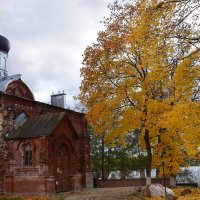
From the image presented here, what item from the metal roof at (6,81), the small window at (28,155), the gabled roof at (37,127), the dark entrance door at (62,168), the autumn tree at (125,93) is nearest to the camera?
the autumn tree at (125,93)

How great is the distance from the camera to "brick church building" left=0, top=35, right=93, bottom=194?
20.6m

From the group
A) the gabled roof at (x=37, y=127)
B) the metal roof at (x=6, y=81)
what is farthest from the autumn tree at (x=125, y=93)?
the metal roof at (x=6, y=81)

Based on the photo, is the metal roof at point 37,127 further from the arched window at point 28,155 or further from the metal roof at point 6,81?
the metal roof at point 6,81

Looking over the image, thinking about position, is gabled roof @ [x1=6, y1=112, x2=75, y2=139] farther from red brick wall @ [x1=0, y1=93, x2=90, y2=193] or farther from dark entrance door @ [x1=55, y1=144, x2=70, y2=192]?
dark entrance door @ [x1=55, y1=144, x2=70, y2=192]

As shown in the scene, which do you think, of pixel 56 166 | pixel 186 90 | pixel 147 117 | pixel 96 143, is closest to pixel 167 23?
pixel 186 90

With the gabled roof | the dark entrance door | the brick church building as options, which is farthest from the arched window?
the dark entrance door

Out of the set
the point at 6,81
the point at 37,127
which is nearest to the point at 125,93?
the point at 37,127

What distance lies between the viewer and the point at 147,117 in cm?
1769

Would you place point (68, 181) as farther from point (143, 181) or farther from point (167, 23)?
point (167, 23)

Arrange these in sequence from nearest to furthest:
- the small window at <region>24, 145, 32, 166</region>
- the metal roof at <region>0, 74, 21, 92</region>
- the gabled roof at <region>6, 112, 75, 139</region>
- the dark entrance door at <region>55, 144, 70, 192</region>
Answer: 1. the gabled roof at <region>6, 112, 75, 139</region>
2. the small window at <region>24, 145, 32, 166</region>
3. the dark entrance door at <region>55, 144, 70, 192</region>
4. the metal roof at <region>0, 74, 21, 92</region>

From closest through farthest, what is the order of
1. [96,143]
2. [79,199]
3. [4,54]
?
[79,199], [4,54], [96,143]

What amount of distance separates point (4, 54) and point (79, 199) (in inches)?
795

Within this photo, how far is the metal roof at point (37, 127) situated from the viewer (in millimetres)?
21070

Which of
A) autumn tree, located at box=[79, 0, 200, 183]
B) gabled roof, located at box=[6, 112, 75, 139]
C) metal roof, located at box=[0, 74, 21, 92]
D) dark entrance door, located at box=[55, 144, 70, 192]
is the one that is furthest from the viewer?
metal roof, located at box=[0, 74, 21, 92]
